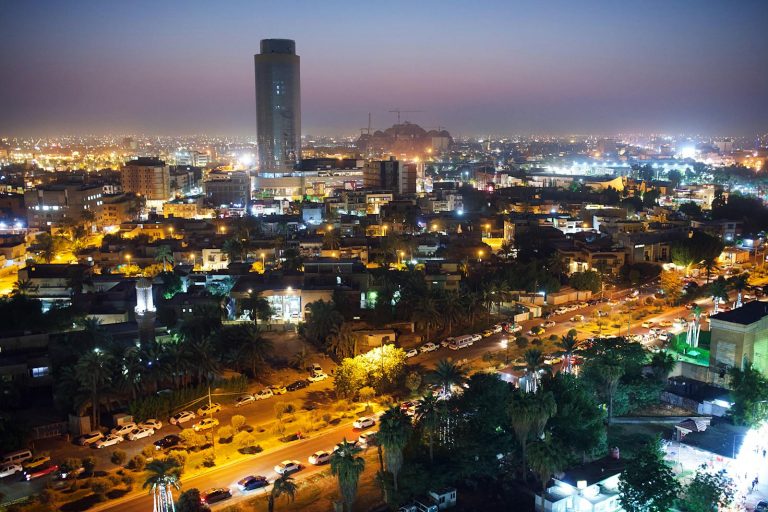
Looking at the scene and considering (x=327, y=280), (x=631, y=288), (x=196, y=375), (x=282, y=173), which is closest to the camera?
(x=196, y=375)

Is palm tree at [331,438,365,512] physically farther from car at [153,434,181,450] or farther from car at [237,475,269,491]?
car at [153,434,181,450]

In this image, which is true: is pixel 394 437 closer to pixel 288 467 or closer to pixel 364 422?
pixel 288 467

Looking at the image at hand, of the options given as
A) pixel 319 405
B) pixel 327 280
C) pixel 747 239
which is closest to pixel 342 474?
pixel 319 405

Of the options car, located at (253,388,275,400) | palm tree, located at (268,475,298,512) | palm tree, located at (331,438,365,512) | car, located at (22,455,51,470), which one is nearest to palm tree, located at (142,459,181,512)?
palm tree, located at (268,475,298,512)

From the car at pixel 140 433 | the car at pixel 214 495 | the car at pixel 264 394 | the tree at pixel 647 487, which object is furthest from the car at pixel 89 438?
the tree at pixel 647 487

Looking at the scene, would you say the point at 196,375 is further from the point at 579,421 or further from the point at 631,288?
the point at 631,288

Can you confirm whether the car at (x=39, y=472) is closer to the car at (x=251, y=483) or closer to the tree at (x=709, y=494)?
the car at (x=251, y=483)

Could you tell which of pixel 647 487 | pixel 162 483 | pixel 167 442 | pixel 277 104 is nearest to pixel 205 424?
pixel 167 442
